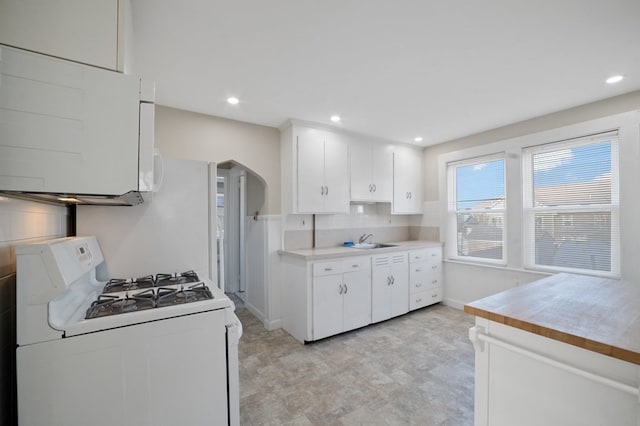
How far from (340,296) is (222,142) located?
2.24 metres

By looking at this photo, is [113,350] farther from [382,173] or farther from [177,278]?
[382,173]

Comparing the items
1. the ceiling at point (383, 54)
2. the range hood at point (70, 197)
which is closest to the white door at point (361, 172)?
the ceiling at point (383, 54)

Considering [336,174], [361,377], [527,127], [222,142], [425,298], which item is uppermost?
[527,127]

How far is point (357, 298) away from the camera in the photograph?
316cm

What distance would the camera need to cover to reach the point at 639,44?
1817mm

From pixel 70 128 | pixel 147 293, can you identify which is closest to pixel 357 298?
pixel 147 293

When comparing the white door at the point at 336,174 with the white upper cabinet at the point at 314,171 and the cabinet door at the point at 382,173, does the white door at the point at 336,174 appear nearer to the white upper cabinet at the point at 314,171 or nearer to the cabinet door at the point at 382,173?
the white upper cabinet at the point at 314,171

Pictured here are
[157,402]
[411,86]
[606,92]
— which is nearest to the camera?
[157,402]

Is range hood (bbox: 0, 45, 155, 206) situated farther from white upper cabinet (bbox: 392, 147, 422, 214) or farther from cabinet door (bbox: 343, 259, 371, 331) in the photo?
white upper cabinet (bbox: 392, 147, 422, 214)

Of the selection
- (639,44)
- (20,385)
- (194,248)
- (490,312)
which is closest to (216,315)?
Result: (20,385)

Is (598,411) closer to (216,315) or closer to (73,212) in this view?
(216,315)

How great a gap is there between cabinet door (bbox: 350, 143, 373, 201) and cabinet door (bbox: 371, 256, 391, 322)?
0.92 m

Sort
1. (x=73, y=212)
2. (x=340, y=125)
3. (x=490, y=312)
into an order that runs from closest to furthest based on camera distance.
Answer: (x=490, y=312) → (x=73, y=212) → (x=340, y=125)

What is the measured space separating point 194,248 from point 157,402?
1055 millimetres
